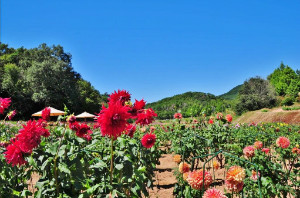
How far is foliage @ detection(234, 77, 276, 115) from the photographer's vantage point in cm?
2745

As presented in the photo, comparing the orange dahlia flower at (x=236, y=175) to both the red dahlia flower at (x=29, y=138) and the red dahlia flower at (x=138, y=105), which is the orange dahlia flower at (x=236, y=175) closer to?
the red dahlia flower at (x=138, y=105)

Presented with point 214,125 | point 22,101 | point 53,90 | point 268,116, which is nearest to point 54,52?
point 53,90

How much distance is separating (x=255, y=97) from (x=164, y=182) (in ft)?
83.7

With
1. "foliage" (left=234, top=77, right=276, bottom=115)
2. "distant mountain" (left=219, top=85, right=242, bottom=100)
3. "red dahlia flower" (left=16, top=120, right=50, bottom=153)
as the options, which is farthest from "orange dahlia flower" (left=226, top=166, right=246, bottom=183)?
"distant mountain" (left=219, top=85, right=242, bottom=100)

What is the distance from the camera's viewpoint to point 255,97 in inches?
1073

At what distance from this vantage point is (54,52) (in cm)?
3422

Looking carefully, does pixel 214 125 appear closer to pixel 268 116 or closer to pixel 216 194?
pixel 216 194

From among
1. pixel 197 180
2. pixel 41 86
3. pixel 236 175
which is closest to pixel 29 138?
pixel 197 180

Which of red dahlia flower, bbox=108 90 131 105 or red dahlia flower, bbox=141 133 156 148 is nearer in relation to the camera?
Result: red dahlia flower, bbox=108 90 131 105

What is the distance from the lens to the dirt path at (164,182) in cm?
395

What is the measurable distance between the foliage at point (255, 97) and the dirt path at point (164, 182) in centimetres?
2314

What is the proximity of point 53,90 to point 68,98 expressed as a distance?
2241 mm

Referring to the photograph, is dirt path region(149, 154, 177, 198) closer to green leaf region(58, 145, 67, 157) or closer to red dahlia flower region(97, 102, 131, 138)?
green leaf region(58, 145, 67, 157)

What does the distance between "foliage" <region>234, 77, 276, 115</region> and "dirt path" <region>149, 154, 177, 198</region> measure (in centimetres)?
2314
